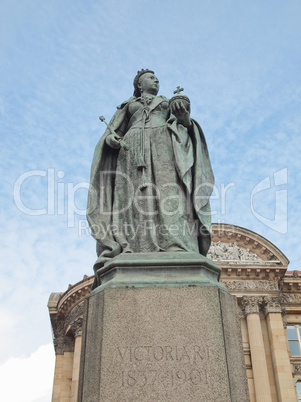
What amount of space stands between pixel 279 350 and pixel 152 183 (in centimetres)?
2660

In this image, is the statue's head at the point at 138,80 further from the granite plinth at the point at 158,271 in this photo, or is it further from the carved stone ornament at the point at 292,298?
the carved stone ornament at the point at 292,298

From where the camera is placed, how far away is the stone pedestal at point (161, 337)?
3.84 m

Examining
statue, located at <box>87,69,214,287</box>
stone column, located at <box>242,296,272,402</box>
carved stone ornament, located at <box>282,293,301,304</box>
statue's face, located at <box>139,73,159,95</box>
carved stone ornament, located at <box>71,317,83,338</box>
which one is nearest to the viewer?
statue, located at <box>87,69,214,287</box>

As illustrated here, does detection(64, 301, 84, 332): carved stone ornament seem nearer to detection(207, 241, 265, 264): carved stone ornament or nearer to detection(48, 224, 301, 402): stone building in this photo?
detection(48, 224, 301, 402): stone building

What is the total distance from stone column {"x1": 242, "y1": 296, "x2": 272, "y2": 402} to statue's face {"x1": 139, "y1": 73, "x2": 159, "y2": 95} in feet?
82.4

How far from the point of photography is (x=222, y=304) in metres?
4.31

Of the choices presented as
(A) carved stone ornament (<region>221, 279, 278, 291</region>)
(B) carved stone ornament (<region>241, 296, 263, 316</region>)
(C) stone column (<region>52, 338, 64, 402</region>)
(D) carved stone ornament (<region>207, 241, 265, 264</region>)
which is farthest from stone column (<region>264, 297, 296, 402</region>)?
(C) stone column (<region>52, 338, 64, 402</region>)

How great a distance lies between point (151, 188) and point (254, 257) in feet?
99.0

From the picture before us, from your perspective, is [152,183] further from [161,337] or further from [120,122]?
[161,337]

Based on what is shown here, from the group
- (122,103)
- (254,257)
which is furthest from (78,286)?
(122,103)

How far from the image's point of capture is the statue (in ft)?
16.8

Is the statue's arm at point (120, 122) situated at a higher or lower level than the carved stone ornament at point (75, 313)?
lower

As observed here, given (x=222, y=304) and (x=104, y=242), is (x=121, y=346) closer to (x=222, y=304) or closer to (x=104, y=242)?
(x=222, y=304)

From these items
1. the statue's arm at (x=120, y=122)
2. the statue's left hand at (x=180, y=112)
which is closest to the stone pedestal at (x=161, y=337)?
the statue's left hand at (x=180, y=112)
